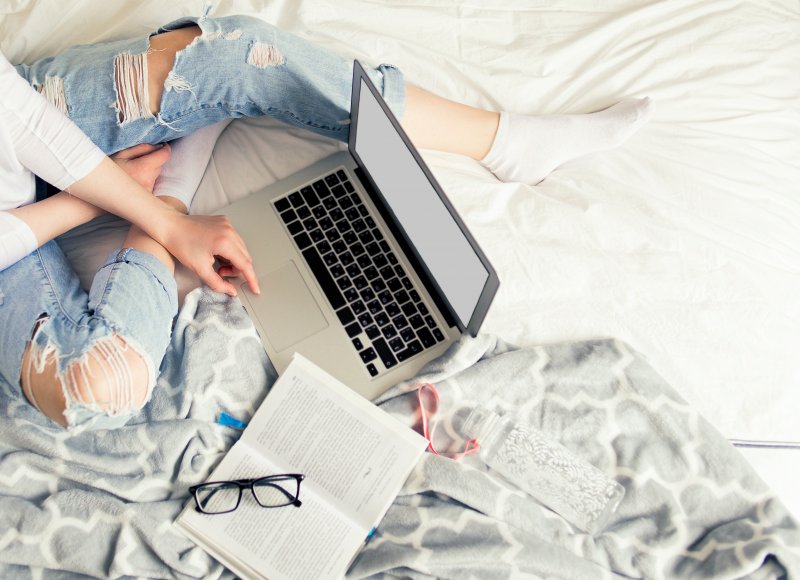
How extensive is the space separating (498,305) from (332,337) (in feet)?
0.80

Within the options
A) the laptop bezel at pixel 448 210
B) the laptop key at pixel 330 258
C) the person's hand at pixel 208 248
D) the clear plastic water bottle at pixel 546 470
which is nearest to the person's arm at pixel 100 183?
the person's hand at pixel 208 248

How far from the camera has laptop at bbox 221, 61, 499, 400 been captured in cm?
84

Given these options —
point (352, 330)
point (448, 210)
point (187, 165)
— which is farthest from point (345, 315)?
point (187, 165)

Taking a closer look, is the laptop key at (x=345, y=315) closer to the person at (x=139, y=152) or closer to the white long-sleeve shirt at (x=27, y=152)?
the person at (x=139, y=152)

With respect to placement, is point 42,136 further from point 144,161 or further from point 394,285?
point 394,285

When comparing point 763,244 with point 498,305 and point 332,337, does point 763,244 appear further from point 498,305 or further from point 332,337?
point 332,337

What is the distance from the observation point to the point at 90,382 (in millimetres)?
771

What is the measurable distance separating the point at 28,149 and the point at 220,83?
26cm

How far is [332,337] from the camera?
884mm

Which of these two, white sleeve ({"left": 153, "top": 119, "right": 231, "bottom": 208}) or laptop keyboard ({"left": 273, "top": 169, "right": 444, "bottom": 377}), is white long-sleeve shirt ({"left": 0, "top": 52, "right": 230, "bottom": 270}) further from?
laptop keyboard ({"left": 273, "top": 169, "right": 444, "bottom": 377})

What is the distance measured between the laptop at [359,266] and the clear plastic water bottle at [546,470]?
126 millimetres

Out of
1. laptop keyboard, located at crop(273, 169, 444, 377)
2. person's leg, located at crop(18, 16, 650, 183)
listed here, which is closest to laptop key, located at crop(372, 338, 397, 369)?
laptop keyboard, located at crop(273, 169, 444, 377)

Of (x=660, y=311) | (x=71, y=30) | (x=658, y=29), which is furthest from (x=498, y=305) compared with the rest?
(x=71, y=30)

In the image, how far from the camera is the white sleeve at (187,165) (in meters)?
0.96
